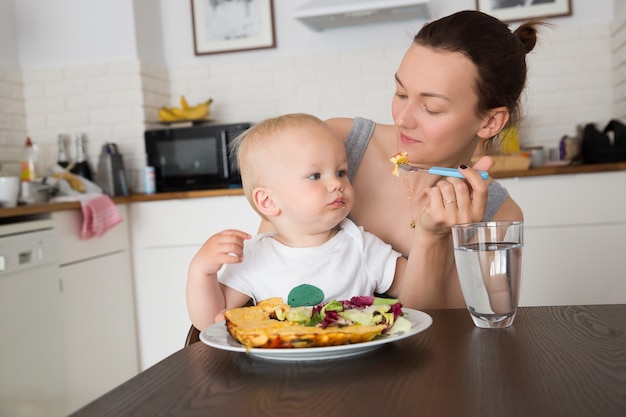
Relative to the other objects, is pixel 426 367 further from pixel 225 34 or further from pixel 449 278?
pixel 225 34

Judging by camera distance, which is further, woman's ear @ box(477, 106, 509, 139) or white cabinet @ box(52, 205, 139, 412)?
white cabinet @ box(52, 205, 139, 412)

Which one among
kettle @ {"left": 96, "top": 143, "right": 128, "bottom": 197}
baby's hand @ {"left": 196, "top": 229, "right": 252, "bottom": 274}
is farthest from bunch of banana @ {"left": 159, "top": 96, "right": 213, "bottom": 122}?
baby's hand @ {"left": 196, "top": 229, "right": 252, "bottom": 274}

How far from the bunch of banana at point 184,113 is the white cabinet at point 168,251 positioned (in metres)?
0.52

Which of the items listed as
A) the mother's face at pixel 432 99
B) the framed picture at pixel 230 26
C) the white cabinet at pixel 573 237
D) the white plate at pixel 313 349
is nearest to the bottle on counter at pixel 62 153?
the framed picture at pixel 230 26

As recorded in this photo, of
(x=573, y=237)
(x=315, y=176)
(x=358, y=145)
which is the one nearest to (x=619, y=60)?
(x=573, y=237)

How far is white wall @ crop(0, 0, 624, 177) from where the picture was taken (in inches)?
153

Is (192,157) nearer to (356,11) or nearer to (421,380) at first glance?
(356,11)

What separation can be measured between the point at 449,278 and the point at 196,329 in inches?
19.4

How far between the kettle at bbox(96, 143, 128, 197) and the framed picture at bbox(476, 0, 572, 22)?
6.50 feet

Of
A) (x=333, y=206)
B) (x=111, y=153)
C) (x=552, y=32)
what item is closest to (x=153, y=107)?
(x=111, y=153)

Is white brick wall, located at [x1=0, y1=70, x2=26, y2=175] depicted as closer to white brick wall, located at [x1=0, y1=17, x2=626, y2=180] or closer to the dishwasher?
white brick wall, located at [x1=0, y1=17, x2=626, y2=180]

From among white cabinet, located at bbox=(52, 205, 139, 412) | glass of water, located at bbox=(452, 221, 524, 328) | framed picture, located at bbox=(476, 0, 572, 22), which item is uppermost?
framed picture, located at bbox=(476, 0, 572, 22)

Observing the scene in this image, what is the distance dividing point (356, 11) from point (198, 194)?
1150 millimetres

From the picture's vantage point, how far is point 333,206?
1.42 metres
